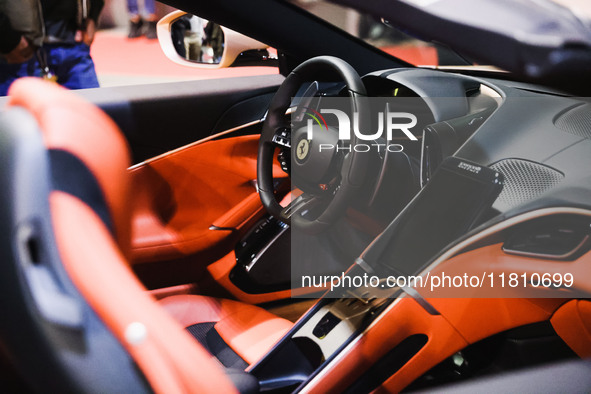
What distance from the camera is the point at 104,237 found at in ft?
Answer: 1.36

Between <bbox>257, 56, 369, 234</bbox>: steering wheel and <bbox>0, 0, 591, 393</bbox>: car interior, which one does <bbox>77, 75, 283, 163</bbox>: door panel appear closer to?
<bbox>0, 0, 591, 393</bbox>: car interior

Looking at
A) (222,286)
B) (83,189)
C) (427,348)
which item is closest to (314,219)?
(427,348)

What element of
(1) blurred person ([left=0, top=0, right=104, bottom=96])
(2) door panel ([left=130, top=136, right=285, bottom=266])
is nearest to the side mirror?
(2) door panel ([left=130, top=136, right=285, bottom=266])

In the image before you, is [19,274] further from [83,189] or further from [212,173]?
[212,173]

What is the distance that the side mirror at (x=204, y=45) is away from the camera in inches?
65.7

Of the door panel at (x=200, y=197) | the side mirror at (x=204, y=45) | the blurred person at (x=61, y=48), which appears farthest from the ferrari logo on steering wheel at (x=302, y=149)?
the blurred person at (x=61, y=48)

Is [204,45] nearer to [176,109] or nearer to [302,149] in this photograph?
[176,109]

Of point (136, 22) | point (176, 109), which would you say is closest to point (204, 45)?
point (176, 109)

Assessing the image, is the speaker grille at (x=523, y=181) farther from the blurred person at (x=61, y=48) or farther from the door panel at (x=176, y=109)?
the blurred person at (x=61, y=48)

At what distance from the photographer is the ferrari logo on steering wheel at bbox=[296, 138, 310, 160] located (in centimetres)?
131

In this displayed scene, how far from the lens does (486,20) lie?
0.38m

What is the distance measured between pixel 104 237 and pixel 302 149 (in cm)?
95

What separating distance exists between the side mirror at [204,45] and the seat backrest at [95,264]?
1.23 m

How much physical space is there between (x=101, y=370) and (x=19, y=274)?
11 centimetres
